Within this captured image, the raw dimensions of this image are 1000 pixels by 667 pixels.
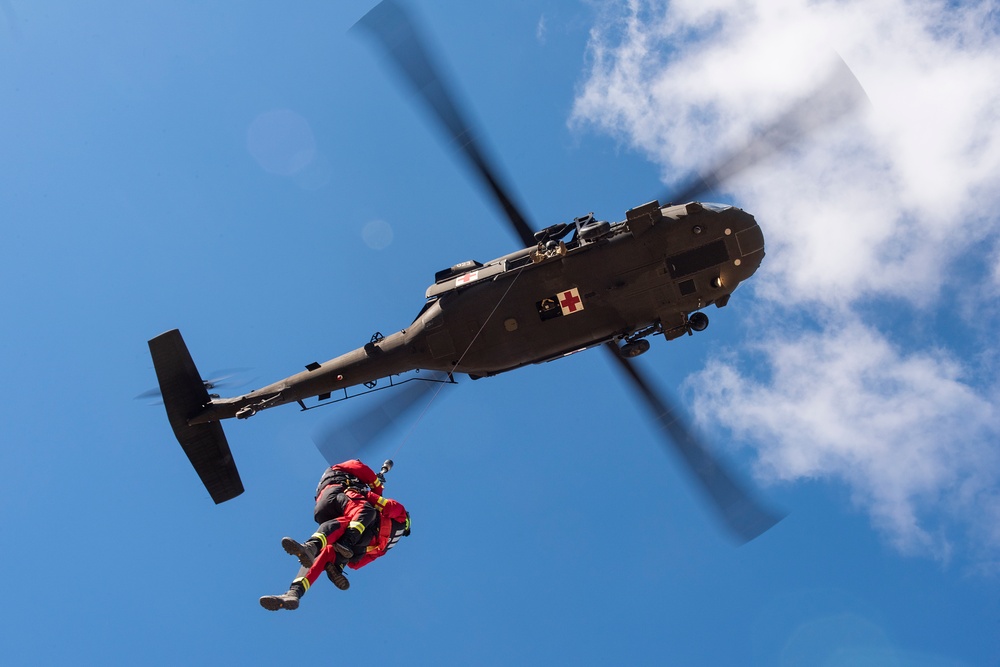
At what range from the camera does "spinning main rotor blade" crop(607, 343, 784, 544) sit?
46.8ft

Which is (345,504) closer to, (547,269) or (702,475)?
(547,269)

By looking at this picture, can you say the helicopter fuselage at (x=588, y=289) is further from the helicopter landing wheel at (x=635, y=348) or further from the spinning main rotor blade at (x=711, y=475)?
the spinning main rotor blade at (x=711, y=475)

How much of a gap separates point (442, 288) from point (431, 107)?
11.3 feet

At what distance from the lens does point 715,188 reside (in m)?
13.8

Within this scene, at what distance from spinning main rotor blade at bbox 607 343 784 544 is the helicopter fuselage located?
120 cm

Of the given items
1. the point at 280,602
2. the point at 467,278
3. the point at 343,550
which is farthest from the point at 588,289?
the point at 280,602

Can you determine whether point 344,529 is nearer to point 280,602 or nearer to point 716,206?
point 280,602

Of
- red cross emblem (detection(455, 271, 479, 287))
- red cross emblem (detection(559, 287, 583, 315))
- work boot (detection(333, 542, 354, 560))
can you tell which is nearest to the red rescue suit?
work boot (detection(333, 542, 354, 560))

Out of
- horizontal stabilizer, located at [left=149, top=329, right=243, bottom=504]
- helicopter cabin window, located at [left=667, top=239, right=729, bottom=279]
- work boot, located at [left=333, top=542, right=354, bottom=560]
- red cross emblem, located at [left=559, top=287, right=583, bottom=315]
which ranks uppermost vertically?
horizontal stabilizer, located at [left=149, top=329, right=243, bottom=504]

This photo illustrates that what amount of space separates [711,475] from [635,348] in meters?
2.93

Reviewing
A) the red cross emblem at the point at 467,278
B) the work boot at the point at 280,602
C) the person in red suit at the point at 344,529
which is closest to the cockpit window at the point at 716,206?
the red cross emblem at the point at 467,278

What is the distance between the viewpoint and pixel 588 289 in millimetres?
14141

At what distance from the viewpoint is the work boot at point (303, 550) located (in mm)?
11500

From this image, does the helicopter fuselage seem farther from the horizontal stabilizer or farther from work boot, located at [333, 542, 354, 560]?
the horizontal stabilizer
